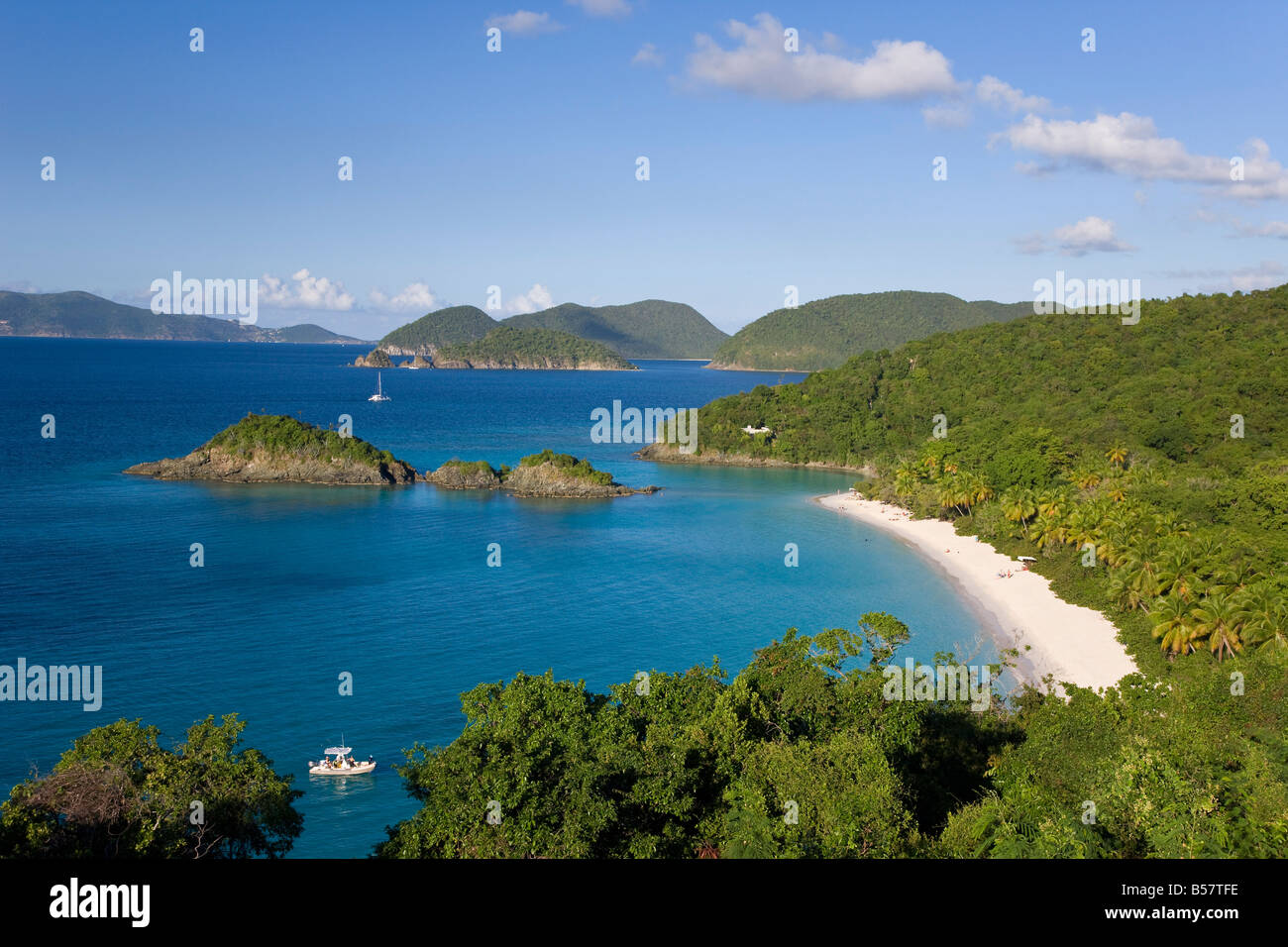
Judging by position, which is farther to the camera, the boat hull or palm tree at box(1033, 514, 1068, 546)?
palm tree at box(1033, 514, 1068, 546)

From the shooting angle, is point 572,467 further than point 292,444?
No

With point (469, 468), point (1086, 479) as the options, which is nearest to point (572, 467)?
point (469, 468)

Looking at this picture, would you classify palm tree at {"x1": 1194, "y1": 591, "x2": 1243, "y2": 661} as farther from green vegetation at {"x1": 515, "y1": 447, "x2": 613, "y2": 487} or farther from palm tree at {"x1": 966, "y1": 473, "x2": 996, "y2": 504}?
green vegetation at {"x1": 515, "y1": 447, "x2": 613, "y2": 487}

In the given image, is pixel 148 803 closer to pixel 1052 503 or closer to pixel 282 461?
pixel 1052 503

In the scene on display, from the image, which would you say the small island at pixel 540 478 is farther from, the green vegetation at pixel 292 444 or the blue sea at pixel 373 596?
the green vegetation at pixel 292 444

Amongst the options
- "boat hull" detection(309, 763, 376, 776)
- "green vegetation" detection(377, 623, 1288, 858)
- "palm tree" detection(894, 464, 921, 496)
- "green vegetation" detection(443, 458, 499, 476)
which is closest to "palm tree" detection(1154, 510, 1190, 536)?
"green vegetation" detection(377, 623, 1288, 858)
